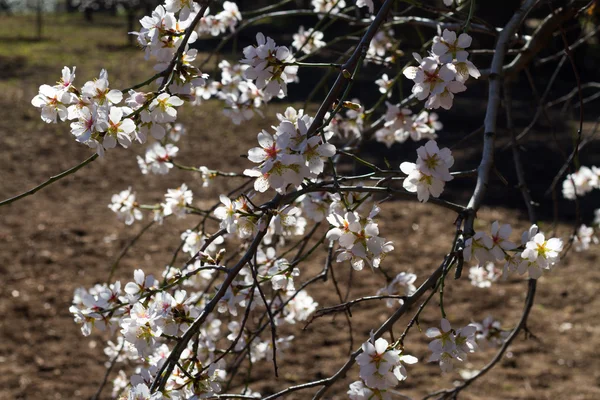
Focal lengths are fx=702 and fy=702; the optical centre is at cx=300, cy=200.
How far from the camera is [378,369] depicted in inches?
40.5

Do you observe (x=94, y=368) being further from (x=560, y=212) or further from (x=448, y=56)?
(x=560, y=212)

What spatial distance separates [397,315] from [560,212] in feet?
17.0

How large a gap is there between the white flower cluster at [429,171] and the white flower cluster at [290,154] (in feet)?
0.54

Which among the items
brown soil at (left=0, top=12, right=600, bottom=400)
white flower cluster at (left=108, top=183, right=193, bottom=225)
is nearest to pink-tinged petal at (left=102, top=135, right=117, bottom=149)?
white flower cluster at (left=108, top=183, right=193, bottom=225)

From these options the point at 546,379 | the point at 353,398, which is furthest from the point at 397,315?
the point at 546,379

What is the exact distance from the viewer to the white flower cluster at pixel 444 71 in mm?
1073

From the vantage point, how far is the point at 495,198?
6.27 metres

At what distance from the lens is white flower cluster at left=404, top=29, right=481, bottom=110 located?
1073 millimetres

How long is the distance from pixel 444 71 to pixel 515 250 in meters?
0.33

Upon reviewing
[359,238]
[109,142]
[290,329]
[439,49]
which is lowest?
[359,238]

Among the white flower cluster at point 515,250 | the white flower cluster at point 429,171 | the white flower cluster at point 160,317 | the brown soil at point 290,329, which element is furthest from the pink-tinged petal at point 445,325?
the brown soil at point 290,329

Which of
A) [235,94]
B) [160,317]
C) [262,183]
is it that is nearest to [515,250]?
[262,183]

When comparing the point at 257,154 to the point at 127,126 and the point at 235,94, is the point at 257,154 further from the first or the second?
the point at 235,94

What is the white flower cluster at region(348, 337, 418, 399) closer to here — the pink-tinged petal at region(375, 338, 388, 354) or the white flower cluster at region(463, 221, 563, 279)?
the pink-tinged petal at region(375, 338, 388, 354)
